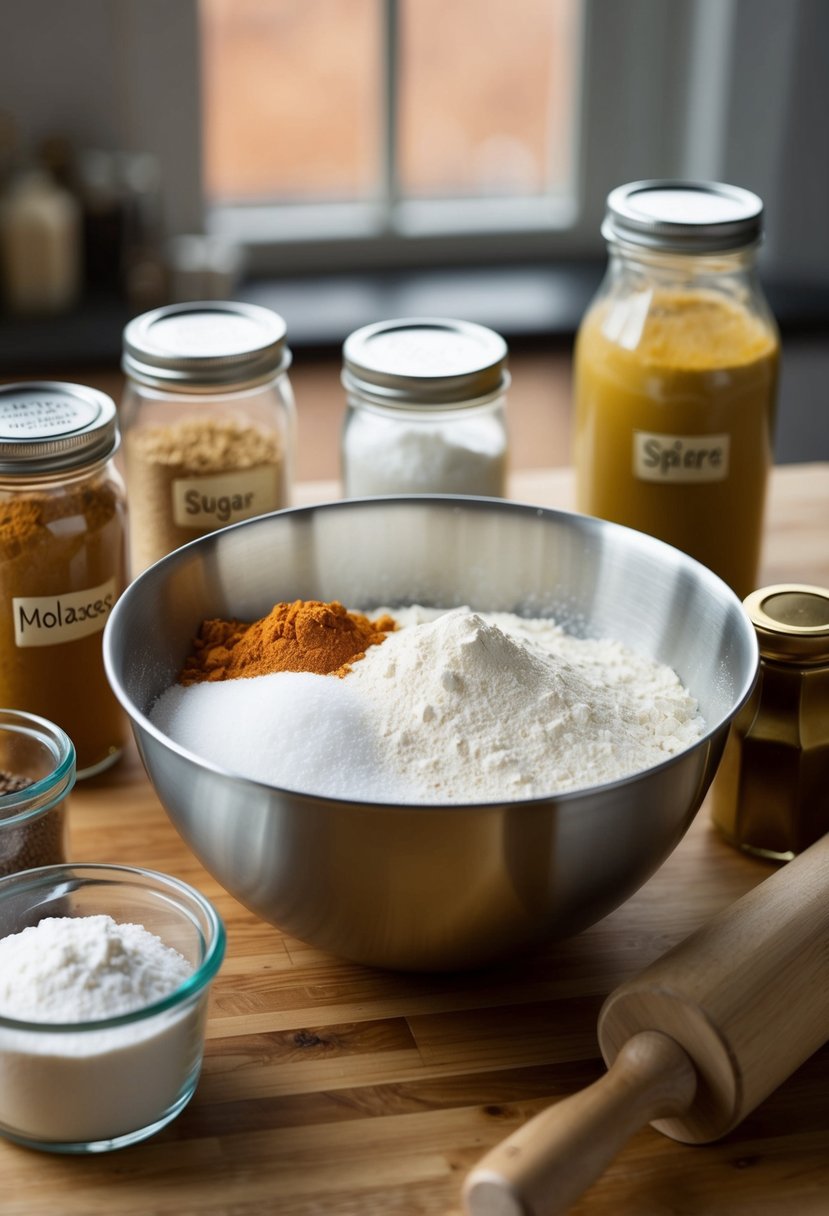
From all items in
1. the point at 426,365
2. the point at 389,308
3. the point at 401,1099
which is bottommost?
the point at 389,308

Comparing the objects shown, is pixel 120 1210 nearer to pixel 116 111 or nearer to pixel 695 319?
pixel 695 319

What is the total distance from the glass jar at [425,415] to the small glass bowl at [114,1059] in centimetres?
45

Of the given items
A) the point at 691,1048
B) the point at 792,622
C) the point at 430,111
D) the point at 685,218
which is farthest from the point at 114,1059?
the point at 430,111

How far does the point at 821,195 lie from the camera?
252 centimetres

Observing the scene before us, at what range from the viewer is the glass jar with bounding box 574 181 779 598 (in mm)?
1127

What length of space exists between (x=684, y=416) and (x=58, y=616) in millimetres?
511

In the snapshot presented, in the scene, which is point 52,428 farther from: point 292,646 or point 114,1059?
point 114,1059

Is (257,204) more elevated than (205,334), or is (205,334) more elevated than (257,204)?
(205,334)

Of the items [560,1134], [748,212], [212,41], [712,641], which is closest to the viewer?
[560,1134]

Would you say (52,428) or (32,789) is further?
(52,428)

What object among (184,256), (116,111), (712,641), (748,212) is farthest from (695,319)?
(116,111)

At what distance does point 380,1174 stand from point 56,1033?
0.17 meters

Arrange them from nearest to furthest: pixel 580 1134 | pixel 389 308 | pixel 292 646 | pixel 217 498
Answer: pixel 580 1134, pixel 292 646, pixel 217 498, pixel 389 308

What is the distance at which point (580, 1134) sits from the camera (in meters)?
0.62
